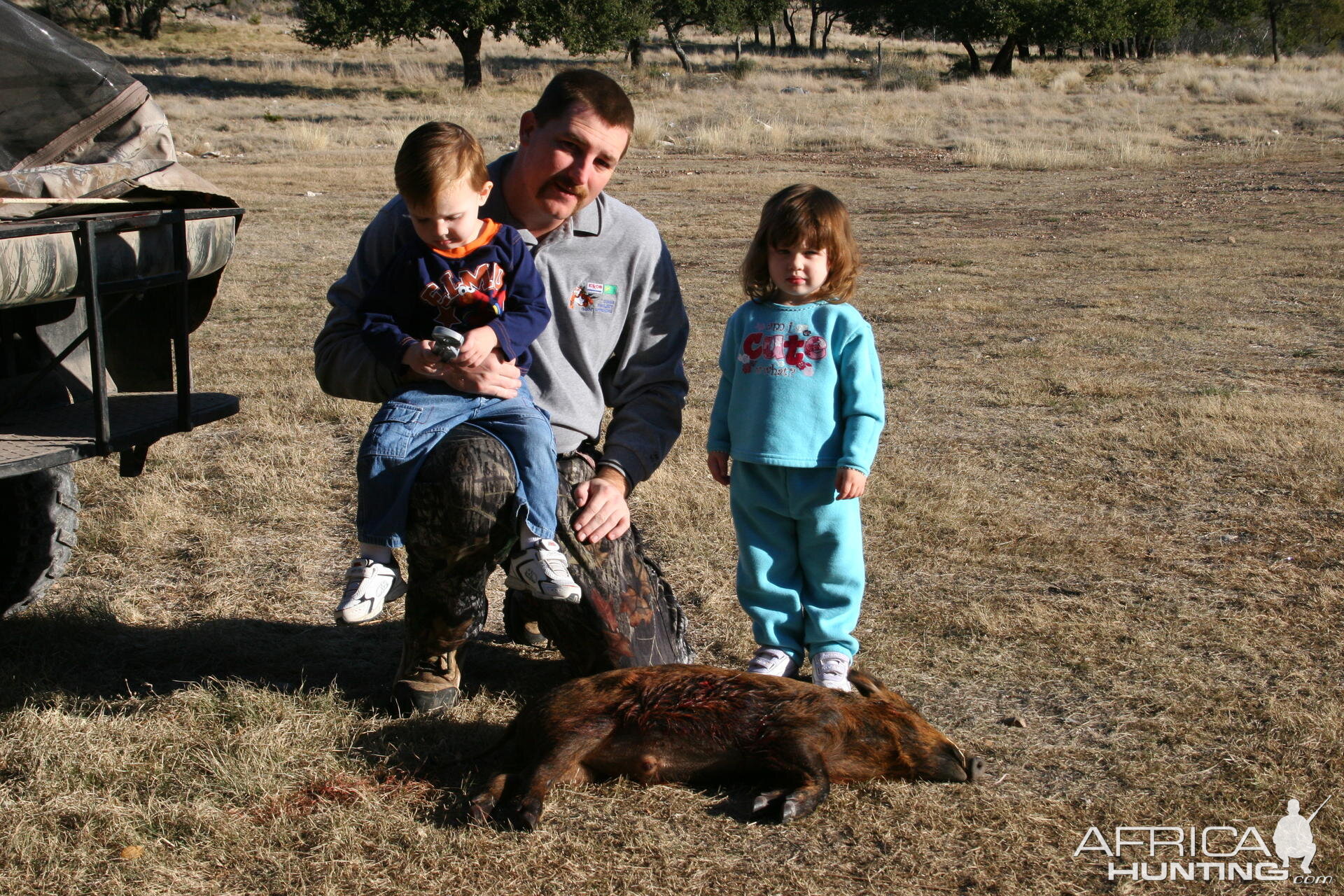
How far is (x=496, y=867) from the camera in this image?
2.77 m

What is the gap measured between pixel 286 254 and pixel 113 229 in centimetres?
952

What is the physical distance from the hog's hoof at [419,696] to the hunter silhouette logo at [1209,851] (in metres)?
1.79

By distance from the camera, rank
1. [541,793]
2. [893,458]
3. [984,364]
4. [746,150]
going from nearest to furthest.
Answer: [541,793]
[893,458]
[984,364]
[746,150]

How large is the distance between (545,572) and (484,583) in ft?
1.20

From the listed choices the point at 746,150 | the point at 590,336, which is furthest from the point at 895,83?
the point at 590,336

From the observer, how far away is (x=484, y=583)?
341cm

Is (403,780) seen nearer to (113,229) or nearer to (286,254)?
(113,229)

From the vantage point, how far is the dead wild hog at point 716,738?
9.94 feet

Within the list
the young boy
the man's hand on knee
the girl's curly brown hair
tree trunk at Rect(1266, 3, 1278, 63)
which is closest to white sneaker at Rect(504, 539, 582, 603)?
the young boy

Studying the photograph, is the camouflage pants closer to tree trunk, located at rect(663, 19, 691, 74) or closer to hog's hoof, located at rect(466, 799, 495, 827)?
hog's hoof, located at rect(466, 799, 495, 827)

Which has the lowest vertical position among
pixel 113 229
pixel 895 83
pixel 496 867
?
pixel 496 867

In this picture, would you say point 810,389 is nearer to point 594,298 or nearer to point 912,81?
point 594,298

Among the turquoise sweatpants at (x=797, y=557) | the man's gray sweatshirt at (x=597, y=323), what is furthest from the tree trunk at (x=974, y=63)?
the turquoise sweatpants at (x=797, y=557)

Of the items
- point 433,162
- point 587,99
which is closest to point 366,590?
point 433,162
